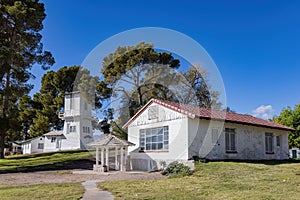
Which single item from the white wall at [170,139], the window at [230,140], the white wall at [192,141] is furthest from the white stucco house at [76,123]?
the window at [230,140]

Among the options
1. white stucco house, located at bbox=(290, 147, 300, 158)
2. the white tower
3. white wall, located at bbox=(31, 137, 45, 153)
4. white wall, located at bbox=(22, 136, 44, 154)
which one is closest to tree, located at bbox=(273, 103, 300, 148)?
white stucco house, located at bbox=(290, 147, 300, 158)

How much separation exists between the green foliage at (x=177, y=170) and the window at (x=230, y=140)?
3871 millimetres

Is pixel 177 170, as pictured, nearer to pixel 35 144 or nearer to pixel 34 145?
pixel 35 144

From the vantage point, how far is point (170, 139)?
17156mm

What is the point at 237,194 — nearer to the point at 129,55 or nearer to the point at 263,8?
the point at 263,8

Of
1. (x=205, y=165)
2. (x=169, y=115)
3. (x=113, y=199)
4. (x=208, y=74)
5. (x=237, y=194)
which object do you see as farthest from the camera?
(x=208, y=74)

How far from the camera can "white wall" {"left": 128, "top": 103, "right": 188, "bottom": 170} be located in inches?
648

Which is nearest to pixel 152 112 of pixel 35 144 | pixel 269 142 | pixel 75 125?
pixel 269 142

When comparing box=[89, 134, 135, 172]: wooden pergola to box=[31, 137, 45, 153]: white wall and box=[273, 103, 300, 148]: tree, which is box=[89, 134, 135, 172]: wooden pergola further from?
box=[31, 137, 45, 153]: white wall

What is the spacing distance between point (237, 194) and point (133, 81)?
21.3 m

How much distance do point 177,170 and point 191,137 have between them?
2242mm

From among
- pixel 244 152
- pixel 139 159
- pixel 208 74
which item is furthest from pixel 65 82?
pixel 244 152

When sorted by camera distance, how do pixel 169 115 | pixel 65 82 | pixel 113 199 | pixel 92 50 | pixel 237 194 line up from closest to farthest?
1. pixel 113 199
2. pixel 237 194
3. pixel 169 115
4. pixel 92 50
5. pixel 65 82

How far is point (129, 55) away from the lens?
92.1 ft
